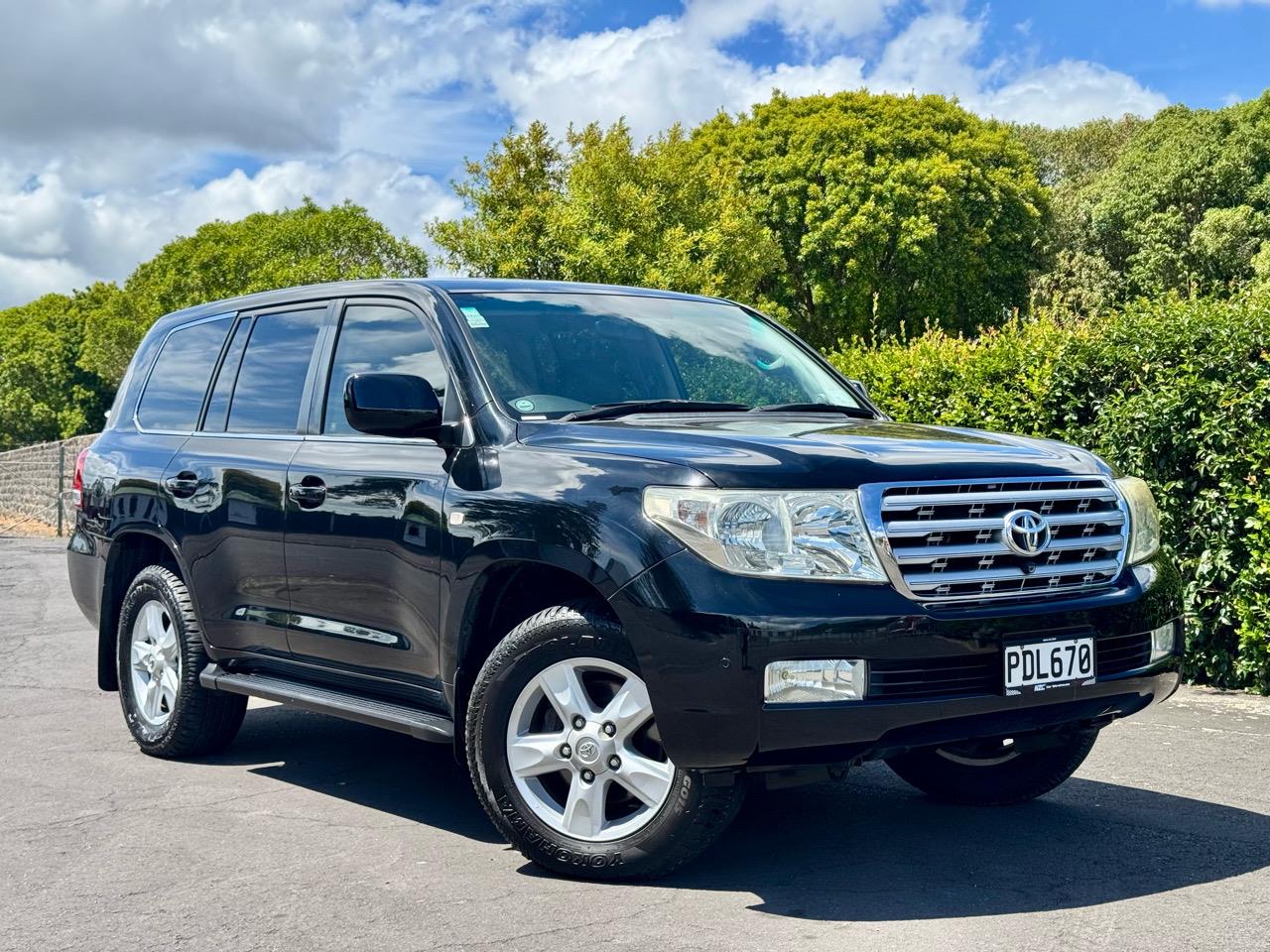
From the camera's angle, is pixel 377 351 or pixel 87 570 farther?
pixel 87 570

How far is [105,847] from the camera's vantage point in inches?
210

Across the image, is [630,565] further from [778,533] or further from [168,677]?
[168,677]

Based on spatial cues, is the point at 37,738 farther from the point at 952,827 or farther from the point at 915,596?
the point at 915,596

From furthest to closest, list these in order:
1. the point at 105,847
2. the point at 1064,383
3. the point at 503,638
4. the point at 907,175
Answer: the point at 907,175 < the point at 1064,383 < the point at 105,847 < the point at 503,638

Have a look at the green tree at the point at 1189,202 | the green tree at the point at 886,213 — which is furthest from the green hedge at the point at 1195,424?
the green tree at the point at 886,213

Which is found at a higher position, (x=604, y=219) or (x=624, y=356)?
(x=604, y=219)

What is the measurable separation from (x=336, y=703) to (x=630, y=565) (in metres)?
1.77

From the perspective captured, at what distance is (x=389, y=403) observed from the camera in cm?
512

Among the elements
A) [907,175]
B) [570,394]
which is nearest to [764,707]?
[570,394]

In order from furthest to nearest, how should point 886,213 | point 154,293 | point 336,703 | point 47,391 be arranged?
point 47,391
point 154,293
point 886,213
point 336,703

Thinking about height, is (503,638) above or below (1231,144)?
below

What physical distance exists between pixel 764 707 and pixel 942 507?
0.81 metres

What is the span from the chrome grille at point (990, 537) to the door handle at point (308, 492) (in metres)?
2.26

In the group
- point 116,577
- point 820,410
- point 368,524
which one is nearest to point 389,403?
point 368,524
